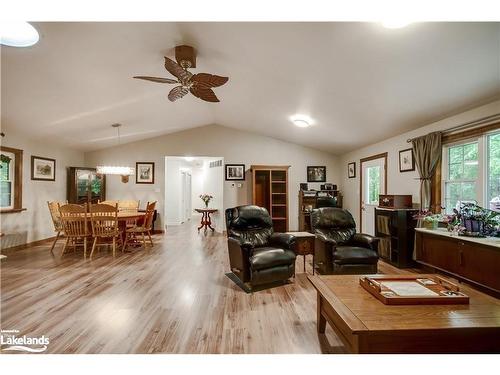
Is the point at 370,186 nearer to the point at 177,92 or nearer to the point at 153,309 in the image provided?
the point at 177,92

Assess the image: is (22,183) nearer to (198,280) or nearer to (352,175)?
(198,280)

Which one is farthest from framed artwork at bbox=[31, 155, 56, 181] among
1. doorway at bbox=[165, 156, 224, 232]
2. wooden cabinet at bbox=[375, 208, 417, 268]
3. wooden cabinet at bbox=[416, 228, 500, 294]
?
wooden cabinet at bbox=[416, 228, 500, 294]

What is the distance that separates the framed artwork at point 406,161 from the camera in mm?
4324

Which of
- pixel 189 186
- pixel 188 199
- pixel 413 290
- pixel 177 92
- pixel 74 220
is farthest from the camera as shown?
pixel 189 186

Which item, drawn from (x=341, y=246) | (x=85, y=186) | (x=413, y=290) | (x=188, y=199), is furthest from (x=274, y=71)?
(x=188, y=199)

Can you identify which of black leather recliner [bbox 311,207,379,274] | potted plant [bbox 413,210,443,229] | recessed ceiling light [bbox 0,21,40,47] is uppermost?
recessed ceiling light [bbox 0,21,40,47]

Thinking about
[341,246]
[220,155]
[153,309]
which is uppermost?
[220,155]

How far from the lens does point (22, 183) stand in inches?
200

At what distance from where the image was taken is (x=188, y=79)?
2.94m

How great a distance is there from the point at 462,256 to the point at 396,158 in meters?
2.36

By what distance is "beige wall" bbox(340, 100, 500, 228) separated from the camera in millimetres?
3264

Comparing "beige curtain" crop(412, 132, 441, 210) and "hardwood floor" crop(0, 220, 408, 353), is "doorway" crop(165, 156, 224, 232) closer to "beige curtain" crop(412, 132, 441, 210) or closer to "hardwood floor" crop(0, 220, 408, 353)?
"hardwood floor" crop(0, 220, 408, 353)

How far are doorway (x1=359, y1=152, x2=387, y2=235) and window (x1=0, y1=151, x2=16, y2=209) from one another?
7.25m
